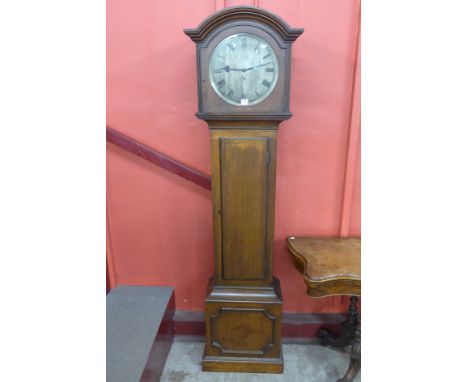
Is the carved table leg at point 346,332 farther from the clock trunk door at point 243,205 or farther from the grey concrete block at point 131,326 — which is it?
the grey concrete block at point 131,326

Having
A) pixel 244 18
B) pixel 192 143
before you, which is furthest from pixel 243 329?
pixel 244 18

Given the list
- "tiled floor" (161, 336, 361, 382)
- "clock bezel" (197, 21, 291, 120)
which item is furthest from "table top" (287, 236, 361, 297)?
"clock bezel" (197, 21, 291, 120)

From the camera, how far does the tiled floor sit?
1.80 m

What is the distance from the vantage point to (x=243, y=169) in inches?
62.9

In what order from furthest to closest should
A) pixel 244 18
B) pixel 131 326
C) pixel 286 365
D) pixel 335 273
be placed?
pixel 286 365 → pixel 131 326 → pixel 335 273 → pixel 244 18

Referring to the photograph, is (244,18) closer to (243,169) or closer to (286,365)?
(243,169)

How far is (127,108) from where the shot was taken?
1.89 meters

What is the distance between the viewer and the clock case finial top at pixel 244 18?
139cm

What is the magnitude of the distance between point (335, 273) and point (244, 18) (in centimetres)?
130

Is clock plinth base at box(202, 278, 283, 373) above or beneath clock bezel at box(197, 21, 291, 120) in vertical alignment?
beneath

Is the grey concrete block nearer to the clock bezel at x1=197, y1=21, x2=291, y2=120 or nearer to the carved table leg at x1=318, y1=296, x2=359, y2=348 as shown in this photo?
the carved table leg at x1=318, y1=296, x2=359, y2=348

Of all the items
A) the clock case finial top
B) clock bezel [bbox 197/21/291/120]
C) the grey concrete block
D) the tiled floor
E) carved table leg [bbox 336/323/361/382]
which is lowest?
the tiled floor

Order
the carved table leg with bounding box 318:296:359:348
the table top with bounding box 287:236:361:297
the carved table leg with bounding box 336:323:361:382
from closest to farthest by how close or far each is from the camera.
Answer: the table top with bounding box 287:236:361:297
the carved table leg with bounding box 336:323:361:382
the carved table leg with bounding box 318:296:359:348

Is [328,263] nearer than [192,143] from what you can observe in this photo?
Yes
